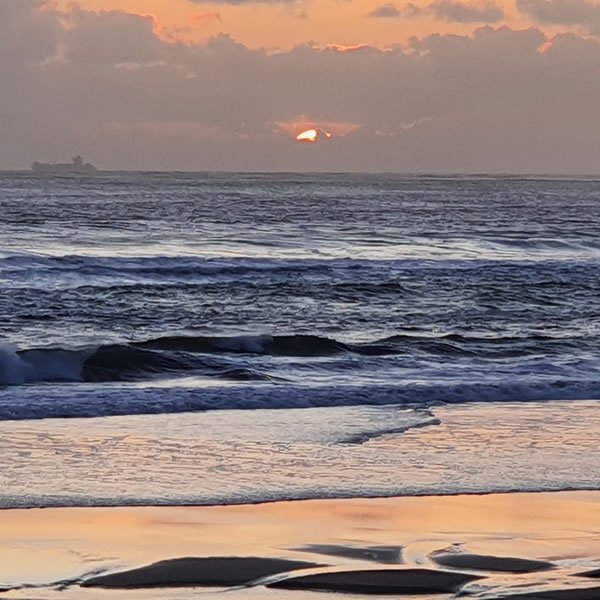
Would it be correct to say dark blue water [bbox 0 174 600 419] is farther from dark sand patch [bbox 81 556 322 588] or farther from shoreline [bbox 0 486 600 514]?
dark sand patch [bbox 81 556 322 588]

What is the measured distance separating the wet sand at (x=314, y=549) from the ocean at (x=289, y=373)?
0.49 meters

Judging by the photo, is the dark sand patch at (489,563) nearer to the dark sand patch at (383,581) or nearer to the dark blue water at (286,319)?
the dark sand patch at (383,581)

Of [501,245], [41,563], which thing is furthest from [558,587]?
[501,245]

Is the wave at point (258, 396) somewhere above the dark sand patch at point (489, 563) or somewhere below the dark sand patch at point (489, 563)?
below

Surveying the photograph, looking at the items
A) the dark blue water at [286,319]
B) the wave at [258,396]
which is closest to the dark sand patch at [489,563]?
the wave at [258,396]

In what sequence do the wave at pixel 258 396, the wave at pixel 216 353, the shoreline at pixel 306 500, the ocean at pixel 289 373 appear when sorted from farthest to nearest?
the wave at pixel 216 353 < the wave at pixel 258 396 < the ocean at pixel 289 373 < the shoreline at pixel 306 500

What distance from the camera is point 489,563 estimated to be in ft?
23.1

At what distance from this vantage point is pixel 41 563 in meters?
6.89

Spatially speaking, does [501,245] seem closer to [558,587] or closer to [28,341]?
[28,341]

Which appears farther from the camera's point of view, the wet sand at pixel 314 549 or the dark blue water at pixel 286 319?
the dark blue water at pixel 286 319

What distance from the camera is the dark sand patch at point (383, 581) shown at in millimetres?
6514

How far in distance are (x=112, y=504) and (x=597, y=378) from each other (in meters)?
8.74

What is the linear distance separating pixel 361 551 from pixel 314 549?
0.27 m

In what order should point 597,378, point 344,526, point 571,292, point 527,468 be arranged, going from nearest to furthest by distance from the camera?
point 344,526 → point 527,468 → point 597,378 → point 571,292
